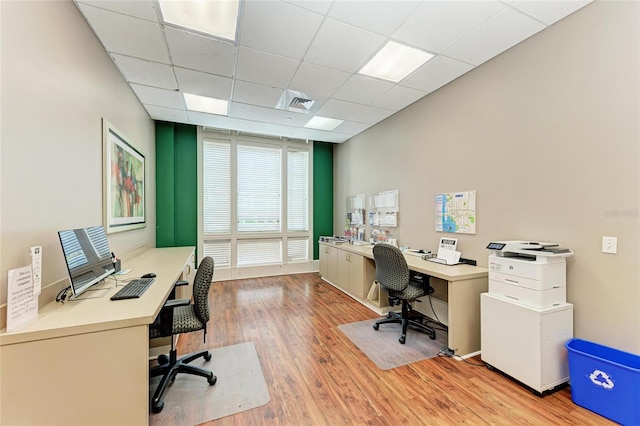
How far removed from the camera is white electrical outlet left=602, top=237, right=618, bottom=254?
186 cm

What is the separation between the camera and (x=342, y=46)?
2.44m

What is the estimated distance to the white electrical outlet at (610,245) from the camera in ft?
6.11

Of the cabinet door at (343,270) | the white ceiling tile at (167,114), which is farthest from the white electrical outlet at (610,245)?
the white ceiling tile at (167,114)

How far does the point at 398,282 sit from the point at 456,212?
3.71ft

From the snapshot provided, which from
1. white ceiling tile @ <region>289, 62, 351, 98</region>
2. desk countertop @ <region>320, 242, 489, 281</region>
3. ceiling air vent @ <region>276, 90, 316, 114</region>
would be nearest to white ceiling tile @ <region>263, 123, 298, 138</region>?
ceiling air vent @ <region>276, 90, 316, 114</region>

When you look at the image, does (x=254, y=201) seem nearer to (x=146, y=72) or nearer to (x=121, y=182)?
(x=121, y=182)

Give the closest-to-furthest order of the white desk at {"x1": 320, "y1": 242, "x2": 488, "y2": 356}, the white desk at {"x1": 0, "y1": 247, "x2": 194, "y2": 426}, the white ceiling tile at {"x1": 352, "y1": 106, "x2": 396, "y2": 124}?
the white desk at {"x1": 0, "y1": 247, "x2": 194, "y2": 426}, the white desk at {"x1": 320, "y1": 242, "x2": 488, "y2": 356}, the white ceiling tile at {"x1": 352, "y1": 106, "x2": 396, "y2": 124}

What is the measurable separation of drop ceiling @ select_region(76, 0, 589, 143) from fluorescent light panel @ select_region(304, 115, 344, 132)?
666 mm

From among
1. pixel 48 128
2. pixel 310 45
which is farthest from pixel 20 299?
pixel 310 45

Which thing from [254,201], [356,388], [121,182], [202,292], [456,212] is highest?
[121,182]

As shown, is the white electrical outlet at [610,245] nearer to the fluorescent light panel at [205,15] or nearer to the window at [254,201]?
the fluorescent light panel at [205,15]

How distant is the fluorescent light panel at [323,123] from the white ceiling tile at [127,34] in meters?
2.33

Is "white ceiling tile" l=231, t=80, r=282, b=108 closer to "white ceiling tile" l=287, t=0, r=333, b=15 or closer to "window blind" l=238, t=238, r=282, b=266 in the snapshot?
"white ceiling tile" l=287, t=0, r=333, b=15

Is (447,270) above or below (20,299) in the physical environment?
below
